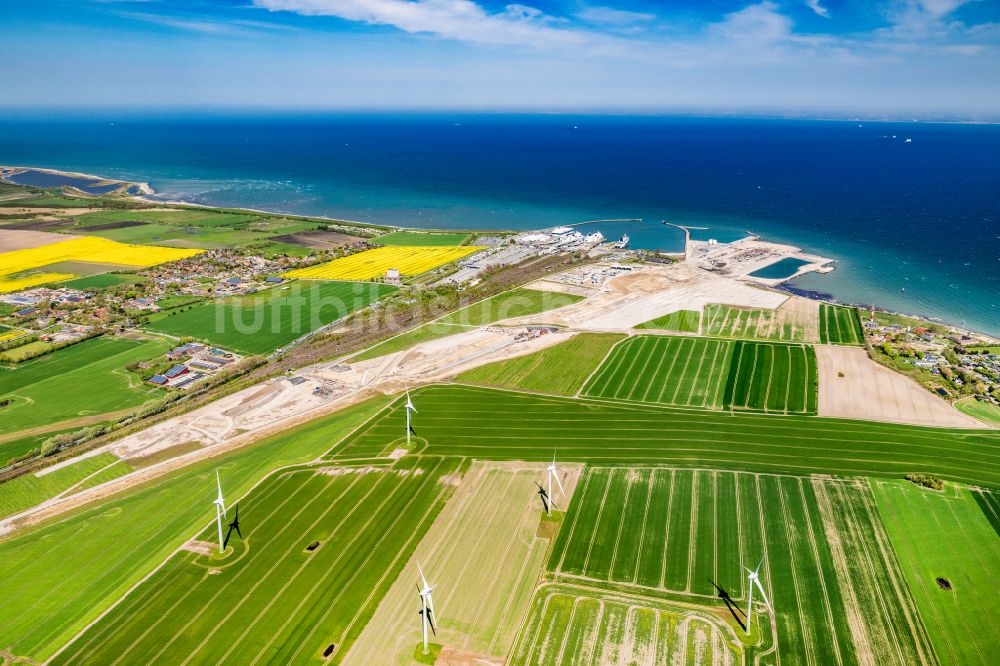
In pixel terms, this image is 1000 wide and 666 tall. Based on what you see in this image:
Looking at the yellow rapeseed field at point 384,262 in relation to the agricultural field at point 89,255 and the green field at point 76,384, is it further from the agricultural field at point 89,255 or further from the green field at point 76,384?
the green field at point 76,384

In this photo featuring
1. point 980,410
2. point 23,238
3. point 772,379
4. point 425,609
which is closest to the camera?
point 425,609

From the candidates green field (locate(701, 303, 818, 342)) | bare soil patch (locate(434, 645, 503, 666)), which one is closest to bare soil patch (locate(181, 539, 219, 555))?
bare soil patch (locate(434, 645, 503, 666))

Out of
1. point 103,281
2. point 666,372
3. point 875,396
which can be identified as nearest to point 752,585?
point 666,372

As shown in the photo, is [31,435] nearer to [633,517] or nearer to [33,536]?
[33,536]

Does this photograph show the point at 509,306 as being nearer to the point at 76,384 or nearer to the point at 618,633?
the point at 76,384

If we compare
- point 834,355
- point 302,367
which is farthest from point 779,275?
point 302,367

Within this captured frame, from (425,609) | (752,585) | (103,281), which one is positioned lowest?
(752,585)

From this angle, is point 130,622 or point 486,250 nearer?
point 130,622
